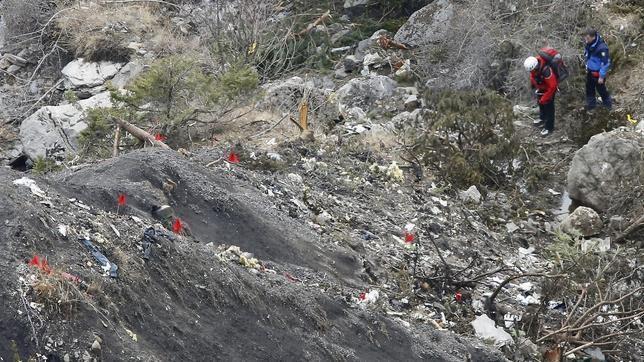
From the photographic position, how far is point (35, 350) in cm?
334

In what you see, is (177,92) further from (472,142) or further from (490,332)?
(490,332)

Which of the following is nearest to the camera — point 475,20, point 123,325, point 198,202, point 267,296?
point 123,325

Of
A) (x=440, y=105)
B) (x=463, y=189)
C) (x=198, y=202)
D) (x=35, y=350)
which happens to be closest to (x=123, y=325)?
(x=35, y=350)

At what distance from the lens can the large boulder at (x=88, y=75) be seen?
12445 mm

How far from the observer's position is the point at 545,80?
372 inches

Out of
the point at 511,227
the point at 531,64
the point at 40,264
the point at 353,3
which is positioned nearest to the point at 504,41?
the point at 531,64

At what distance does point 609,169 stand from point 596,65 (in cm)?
176

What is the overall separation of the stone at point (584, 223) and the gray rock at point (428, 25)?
16.6 ft

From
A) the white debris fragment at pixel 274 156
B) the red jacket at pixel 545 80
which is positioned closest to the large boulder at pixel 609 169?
the red jacket at pixel 545 80

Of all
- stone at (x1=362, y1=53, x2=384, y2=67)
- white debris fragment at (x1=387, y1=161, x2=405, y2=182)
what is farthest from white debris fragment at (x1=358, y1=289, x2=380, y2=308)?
stone at (x1=362, y1=53, x2=384, y2=67)

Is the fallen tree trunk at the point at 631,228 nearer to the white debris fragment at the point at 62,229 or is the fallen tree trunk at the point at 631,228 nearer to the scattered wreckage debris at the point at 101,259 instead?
the scattered wreckage debris at the point at 101,259

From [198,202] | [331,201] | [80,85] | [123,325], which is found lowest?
[80,85]

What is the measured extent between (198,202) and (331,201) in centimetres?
162

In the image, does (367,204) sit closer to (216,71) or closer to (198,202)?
(198,202)
